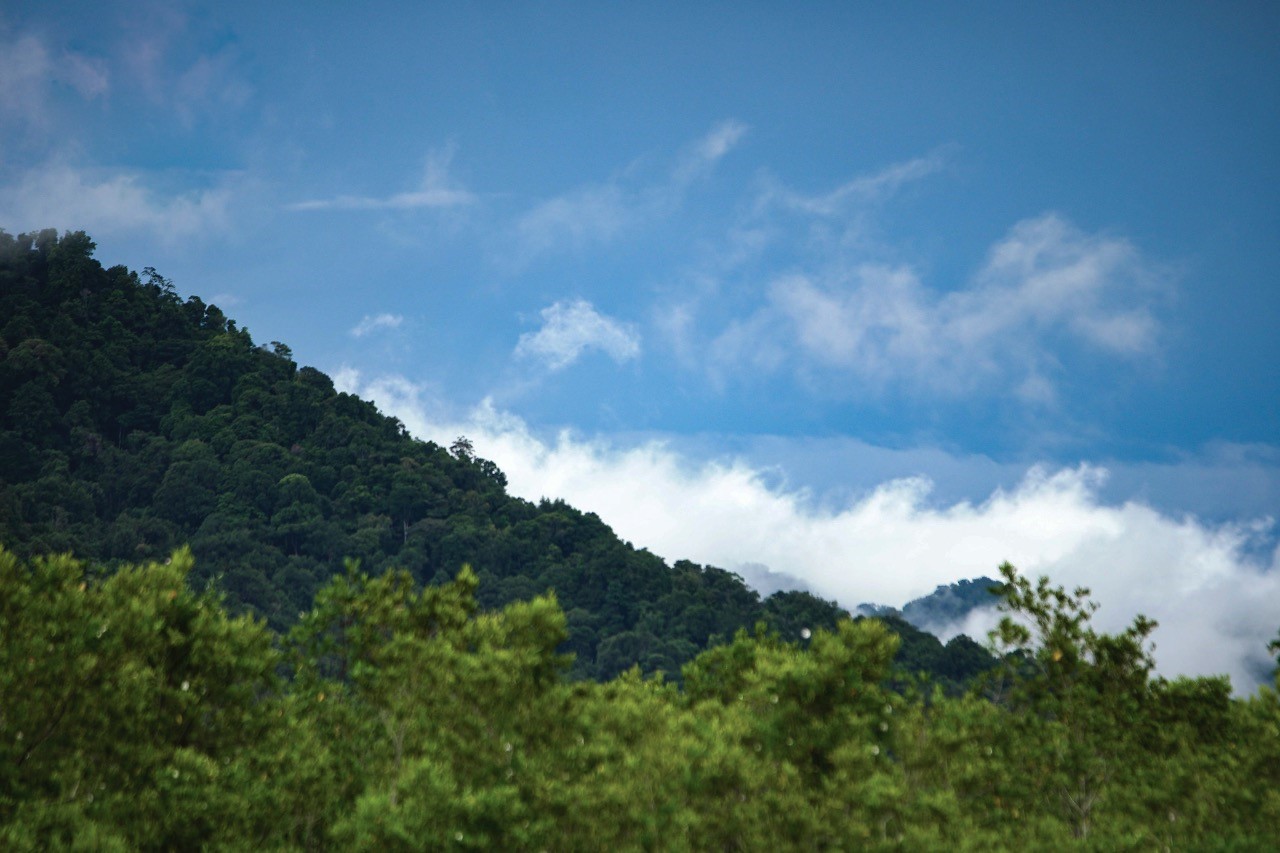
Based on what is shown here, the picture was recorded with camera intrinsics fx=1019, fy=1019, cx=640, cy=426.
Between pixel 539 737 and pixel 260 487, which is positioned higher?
pixel 260 487

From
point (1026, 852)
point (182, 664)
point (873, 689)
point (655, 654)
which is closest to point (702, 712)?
point (873, 689)

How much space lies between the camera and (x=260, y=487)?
11762 centimetres

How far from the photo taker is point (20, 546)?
8700cm

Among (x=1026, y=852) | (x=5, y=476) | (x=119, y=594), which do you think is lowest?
(x=1026, y=852)

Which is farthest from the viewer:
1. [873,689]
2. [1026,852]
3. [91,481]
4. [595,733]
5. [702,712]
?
[91,481]

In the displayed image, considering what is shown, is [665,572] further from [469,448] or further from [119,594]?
[119,594]

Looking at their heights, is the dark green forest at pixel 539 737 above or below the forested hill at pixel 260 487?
below

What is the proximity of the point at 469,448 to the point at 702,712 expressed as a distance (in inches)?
5160

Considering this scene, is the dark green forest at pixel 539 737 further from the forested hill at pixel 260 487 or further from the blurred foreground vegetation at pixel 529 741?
the forested hill at pixel 260 487

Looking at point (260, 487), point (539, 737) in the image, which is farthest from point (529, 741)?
point (260, 487)

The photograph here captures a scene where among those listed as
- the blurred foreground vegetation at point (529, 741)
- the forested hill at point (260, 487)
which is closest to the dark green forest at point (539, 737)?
the blurred foreground vegetation at point (529, 741)

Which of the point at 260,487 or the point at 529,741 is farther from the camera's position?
the point at 260,487

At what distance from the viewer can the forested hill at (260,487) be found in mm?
109125

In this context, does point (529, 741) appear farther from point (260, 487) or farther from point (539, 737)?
point (260, 487)
